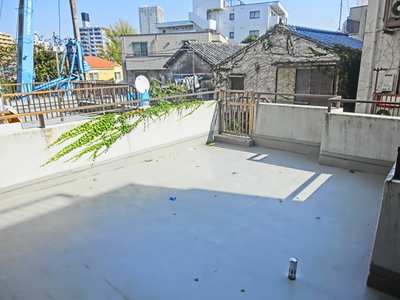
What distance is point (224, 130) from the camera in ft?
23.9

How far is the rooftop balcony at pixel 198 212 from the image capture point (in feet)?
8.12

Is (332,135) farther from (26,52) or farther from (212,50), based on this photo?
(212,50)

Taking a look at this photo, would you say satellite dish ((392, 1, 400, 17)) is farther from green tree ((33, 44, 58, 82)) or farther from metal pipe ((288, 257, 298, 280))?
green tree ((33, 44, 58, 82))

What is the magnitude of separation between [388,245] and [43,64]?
77.4 feet

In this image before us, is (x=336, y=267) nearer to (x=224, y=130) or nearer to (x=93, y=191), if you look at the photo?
(x=93, y=191)

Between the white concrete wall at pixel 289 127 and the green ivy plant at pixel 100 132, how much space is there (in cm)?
247

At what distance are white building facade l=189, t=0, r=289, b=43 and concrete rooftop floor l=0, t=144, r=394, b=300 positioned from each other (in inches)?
1369

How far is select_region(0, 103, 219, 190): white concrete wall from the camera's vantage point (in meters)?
3.96

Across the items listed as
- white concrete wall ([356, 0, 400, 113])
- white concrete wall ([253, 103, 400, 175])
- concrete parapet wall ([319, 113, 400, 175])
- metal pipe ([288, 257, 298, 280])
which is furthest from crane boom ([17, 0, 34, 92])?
metal pipe ([288, 257, 298, 280])

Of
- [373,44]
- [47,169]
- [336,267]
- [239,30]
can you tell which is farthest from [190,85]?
[239,30]

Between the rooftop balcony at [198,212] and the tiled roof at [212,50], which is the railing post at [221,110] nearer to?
the rooftop balcony at [198,212]

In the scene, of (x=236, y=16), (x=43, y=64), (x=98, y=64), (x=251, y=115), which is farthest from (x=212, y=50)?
(x=236, y=16)

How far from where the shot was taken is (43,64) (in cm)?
2059

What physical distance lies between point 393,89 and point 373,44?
116 centimetres
